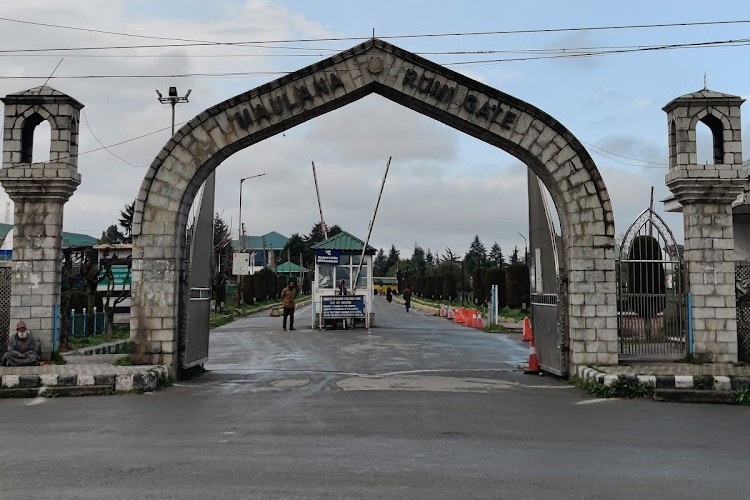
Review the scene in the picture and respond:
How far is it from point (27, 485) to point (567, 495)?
4467mm

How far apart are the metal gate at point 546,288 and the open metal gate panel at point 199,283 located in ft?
23.3

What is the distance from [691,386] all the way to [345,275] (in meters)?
19.3

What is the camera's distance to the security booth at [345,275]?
28938 mm

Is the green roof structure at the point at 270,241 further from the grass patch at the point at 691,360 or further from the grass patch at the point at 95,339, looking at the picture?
the grass patch at the point at 691,360

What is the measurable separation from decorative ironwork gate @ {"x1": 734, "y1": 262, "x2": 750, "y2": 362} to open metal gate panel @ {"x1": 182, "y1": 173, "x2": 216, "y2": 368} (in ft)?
35.1

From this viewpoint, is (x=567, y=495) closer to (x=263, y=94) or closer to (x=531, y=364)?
(x=531, y=364)

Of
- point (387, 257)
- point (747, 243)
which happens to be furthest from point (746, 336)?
point (387, 257)

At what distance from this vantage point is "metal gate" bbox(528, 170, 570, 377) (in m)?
13.8

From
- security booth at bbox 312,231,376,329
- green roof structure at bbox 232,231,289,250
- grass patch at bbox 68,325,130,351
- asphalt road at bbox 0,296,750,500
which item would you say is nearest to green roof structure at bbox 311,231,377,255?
security booth at bbox 312,231,376,329

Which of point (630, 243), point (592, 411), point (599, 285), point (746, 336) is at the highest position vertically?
point (630, 243)

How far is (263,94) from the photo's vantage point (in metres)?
14.2

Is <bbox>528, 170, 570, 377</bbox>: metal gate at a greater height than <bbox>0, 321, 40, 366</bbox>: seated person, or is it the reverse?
<bbox>528, 170, 570, 377</bbox>: metal gate

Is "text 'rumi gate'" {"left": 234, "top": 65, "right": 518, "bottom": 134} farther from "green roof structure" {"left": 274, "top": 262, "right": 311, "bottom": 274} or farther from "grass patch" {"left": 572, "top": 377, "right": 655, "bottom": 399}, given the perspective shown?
"green roof structure" {"left": 274, "top": 262, "right": 311, "bottom": 274}

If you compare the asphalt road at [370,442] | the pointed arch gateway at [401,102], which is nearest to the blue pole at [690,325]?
the pointed arch gateway at [401,102]
